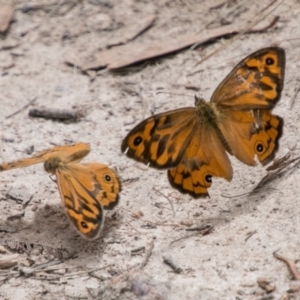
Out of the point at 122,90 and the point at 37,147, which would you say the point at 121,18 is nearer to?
the point at 122,90

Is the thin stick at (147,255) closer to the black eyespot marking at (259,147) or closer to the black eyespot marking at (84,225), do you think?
the black eyespot marking at (84,225)

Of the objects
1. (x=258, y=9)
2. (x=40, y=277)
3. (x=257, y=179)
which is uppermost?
(x=258, y=9)

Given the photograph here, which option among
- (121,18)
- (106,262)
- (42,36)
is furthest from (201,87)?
(106,262)

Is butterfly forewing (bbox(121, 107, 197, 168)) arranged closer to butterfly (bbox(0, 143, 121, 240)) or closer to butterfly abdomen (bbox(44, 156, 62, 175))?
butterfly (bbox(0, 143, 121, 240))

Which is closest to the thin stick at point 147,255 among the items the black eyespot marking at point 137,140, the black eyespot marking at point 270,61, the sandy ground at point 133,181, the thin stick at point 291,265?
the sandy ground at point 133,181

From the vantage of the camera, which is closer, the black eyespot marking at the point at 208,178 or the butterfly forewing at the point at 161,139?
the butterfly forewing at the point at 161,139

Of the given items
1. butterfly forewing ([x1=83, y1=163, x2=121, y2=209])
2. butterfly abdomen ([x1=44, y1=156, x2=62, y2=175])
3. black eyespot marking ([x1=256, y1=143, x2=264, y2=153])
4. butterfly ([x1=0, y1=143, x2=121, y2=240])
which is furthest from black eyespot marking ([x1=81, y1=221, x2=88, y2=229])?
black eyespot marking ([x1=256, y1=143, x2=264, y2=153])
